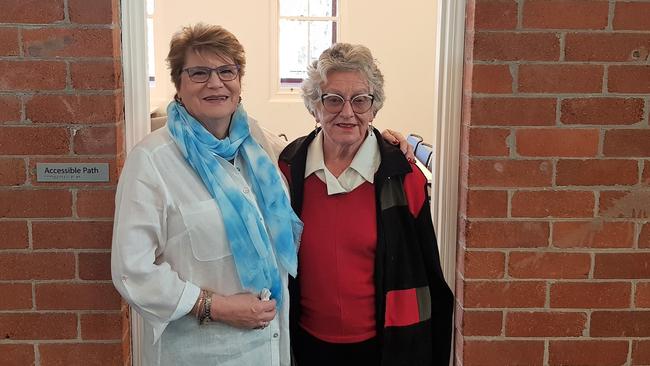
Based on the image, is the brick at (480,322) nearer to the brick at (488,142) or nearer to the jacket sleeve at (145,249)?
the brick at (488,142)

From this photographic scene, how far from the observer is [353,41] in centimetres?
585

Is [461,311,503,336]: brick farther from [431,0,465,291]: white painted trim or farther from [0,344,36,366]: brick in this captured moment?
[0,344,36,366]: brick

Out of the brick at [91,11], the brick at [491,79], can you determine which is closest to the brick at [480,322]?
the brick at [491,79]

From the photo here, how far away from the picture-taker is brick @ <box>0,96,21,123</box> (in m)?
1.76

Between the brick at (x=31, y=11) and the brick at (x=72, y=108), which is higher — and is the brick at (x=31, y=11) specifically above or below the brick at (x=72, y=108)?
above

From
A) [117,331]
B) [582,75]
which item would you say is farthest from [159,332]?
[582,75]

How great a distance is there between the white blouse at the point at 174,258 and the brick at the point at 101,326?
0.25 m

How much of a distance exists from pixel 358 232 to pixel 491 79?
1.88ft

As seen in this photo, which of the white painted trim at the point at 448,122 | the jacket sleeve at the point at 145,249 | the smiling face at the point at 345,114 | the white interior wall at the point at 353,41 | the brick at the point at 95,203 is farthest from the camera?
the white interior wall at the point at 353,41

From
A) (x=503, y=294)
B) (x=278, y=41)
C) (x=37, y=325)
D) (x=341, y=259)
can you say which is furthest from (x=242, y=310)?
(x=278, y=41)

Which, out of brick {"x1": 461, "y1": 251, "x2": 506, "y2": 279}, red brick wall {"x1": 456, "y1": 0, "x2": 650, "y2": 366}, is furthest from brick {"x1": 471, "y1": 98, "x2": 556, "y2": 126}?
brick {"x1": 461, "y1": 251, "x2": 506, "y2": 279}

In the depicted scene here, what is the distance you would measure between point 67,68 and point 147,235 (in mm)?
569

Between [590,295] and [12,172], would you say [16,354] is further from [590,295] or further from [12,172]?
[590,295]

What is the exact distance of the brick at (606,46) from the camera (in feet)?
6.04
